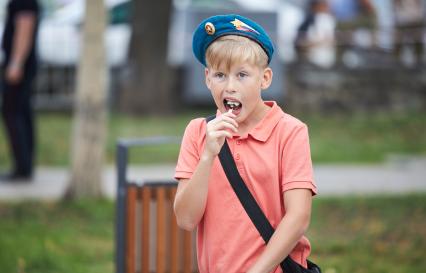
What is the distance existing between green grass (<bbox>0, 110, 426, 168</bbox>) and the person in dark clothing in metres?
1.74

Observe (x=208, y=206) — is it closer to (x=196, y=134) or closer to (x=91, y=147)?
(x=196, y=134)

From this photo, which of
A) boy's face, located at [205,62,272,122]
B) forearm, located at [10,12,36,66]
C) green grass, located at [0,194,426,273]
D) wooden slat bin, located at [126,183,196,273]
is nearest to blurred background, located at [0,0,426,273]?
green grass, located at [0,194,426,273]

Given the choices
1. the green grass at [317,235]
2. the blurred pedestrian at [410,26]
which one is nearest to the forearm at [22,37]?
the green grass at [317,235]

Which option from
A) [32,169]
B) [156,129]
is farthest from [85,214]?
[156,129]

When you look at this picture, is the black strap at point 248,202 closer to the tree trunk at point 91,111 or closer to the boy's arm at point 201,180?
the boy's arm at point 201,180

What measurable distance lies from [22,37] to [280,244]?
7.54m

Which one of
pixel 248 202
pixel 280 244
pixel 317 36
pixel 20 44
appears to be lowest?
pixel 317 36

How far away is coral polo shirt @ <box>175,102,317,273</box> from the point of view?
3.38 metres

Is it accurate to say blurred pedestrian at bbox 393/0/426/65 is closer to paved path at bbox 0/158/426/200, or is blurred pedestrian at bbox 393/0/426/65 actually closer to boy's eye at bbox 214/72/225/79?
paved path at bbox 0/158/426/200

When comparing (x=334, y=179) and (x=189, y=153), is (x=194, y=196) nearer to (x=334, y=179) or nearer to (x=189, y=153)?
(x=189, y=153)

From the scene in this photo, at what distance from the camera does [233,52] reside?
11.0 ft

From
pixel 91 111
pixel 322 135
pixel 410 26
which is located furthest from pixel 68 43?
pixel 91 111

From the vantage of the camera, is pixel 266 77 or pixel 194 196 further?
pixel 266 77

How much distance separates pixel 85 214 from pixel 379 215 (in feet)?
8.01
